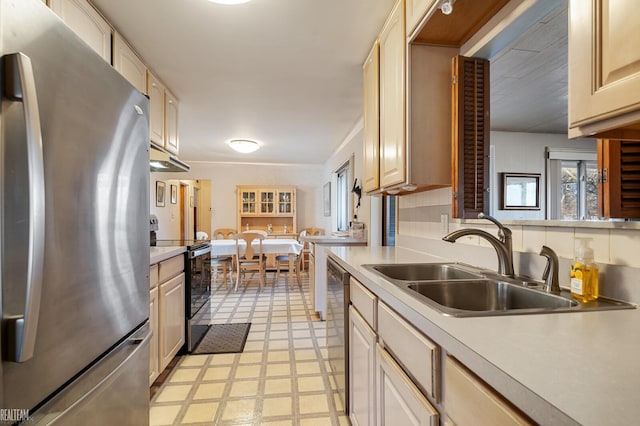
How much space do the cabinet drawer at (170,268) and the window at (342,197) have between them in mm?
2901

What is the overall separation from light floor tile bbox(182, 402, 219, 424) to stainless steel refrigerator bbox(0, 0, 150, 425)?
22.0 inches

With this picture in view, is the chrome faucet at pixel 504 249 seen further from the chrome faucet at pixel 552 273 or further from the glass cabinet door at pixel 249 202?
the glass cabinet door at pixel 249 202

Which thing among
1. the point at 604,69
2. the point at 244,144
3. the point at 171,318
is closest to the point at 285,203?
the point at 244,144

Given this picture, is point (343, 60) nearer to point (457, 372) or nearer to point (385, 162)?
point (385, 162)

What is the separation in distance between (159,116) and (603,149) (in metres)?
2.93

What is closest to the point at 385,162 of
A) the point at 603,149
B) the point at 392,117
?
the point at 392,117

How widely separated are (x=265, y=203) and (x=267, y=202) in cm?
5

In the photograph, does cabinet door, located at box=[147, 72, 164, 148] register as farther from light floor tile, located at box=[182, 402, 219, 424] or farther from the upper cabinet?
the upper cabinet

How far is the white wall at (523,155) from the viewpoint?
43.7 inches

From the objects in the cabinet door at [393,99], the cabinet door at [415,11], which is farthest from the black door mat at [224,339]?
the cabinet door at [415,11]

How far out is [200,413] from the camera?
1778mm

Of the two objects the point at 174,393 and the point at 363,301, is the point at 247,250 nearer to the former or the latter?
the point at 174,393

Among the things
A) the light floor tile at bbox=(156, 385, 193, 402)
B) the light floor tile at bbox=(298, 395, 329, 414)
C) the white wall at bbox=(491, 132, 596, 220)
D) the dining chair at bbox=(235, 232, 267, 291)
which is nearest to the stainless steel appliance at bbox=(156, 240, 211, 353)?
the light floor tile at bbox=(156, 385, 193, 402)

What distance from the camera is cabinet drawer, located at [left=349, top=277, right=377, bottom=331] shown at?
1226 mm
